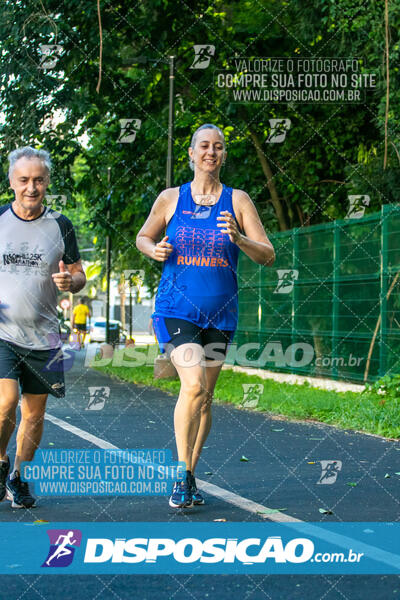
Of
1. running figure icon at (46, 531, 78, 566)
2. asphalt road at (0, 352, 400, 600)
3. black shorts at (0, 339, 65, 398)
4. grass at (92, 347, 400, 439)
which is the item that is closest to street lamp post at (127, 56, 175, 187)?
grass at (92, 347, 400, 439)

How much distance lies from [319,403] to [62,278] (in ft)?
23.2

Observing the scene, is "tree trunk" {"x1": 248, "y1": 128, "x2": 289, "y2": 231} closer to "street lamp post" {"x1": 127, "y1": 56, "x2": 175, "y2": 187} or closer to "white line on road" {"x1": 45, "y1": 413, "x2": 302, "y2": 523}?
"street lamp post" {"x1": 127, "y1": 56, "x2": 175, "y2": 187}

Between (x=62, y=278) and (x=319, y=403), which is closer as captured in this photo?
(x=62, y=278)

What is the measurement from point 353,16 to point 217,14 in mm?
5885

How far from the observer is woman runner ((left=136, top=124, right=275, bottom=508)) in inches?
234

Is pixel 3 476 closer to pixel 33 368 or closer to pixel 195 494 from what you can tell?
pixel 33 368

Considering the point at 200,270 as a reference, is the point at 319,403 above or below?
below

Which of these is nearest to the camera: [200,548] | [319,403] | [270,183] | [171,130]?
[200,548]

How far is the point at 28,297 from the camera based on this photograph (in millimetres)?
5859

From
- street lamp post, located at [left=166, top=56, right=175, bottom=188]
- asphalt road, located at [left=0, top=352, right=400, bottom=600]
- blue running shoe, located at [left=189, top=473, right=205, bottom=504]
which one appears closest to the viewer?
asphalt road, located at [left=0, top=352, right=400, bottom=600]

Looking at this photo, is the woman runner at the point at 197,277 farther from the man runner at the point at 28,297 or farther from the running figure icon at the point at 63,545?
the running figure icon at the point at 63,545

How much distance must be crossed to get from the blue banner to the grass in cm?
450

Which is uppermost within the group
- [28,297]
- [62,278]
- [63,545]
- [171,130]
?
[171,130]

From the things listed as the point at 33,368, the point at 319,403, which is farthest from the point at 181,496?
the point at 319,403
